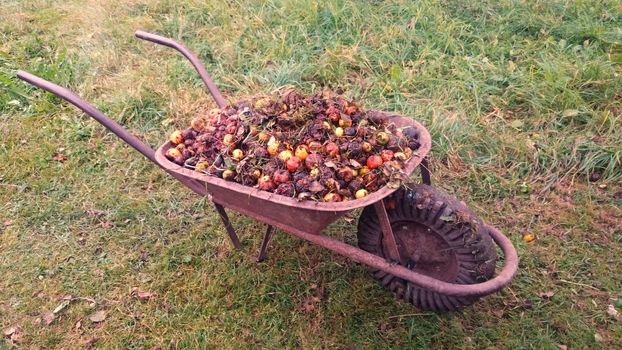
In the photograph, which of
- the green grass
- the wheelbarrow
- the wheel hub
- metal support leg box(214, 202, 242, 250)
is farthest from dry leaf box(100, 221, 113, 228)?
the wheel hub

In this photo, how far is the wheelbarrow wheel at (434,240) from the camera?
2.22 metres

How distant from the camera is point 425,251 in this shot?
242 centimetres

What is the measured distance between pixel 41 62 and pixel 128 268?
3.08m

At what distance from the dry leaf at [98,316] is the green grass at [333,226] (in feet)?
0.11

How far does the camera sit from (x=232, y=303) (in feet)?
9.29

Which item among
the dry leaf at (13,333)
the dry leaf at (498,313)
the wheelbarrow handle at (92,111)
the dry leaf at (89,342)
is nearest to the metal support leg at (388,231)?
the dry leaf at (498,313)

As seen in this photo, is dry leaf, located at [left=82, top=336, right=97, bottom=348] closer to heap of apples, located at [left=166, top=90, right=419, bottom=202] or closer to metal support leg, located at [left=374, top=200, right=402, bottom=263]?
heap of apples, located at [left=166, top=90, right=419, bottom=202]

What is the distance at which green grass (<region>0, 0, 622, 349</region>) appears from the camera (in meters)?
2.71

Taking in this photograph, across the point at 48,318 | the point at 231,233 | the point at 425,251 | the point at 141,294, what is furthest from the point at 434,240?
the point at 48,318

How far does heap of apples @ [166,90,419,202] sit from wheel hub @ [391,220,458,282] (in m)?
0.38

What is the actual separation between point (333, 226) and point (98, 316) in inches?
61.3

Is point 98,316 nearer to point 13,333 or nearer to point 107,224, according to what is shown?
point 13,333

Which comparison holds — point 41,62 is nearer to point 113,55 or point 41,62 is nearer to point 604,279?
point 113,55

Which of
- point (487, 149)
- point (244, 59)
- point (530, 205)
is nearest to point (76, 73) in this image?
point (244, 59)
